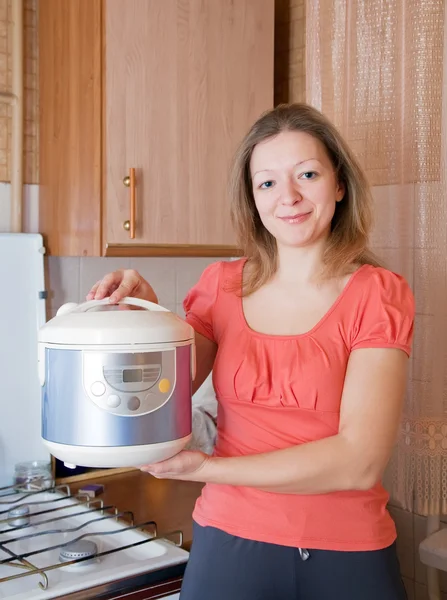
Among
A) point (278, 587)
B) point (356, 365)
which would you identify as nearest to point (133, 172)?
point (356, 365)

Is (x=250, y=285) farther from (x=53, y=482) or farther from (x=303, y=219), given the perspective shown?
(x=53, y=482)

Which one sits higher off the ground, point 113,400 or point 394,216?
point 394,216

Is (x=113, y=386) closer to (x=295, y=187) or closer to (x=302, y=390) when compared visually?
(x=302, y=390)

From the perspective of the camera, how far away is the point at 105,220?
5.32 ft

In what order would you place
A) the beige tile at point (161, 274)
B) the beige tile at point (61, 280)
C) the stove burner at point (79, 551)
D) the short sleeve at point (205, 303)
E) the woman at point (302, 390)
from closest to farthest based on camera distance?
the woman at point (302, 390), the short sleeve at point (205, 303), the stove burner at point (79, 551), the beige tile at point (61, 280), the beige tile at point (161, 274)

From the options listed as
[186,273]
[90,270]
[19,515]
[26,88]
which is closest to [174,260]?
[186,273]

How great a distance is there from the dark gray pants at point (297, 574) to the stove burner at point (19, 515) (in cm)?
58

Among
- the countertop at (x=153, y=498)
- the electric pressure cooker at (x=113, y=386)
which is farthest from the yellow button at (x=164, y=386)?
the countertop at (x=153, y=498)

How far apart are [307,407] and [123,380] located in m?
0.28

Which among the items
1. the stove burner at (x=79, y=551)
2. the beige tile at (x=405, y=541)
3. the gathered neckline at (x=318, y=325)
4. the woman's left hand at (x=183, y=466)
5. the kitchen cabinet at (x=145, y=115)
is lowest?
the beige tile at (x=405, y=541)

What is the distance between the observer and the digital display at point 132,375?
88 centimetres

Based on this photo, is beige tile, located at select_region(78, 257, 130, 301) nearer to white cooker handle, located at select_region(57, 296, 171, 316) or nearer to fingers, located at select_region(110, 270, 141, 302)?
fingers, located at select_region(110, 270, 141, 302)

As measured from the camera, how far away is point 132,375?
2.90 feet

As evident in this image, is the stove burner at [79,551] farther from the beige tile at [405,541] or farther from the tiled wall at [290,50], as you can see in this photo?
the tiled wall at [290,50]
